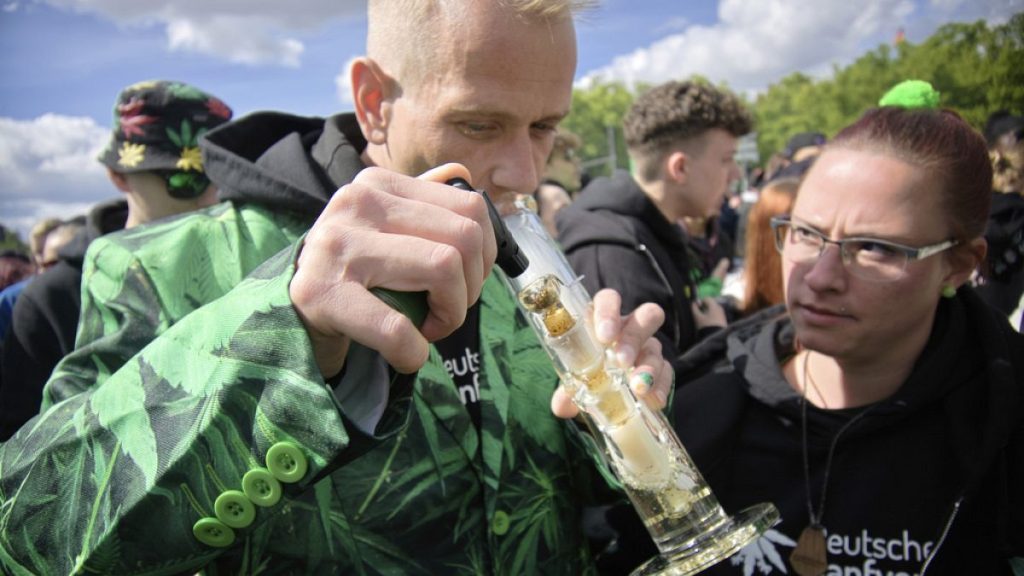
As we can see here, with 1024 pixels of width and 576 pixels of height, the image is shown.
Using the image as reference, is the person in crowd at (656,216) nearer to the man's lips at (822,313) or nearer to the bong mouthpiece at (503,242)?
the man's lips at (822,313)

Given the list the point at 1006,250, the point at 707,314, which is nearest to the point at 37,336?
the point at 707,314

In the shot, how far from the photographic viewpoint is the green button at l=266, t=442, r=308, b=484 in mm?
929

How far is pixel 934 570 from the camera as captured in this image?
71.7 inches

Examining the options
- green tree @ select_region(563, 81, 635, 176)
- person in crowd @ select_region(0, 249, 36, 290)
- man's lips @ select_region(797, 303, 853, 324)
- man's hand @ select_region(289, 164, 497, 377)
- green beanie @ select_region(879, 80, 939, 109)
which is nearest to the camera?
man's hand @ select_region(289, 164, 497, 377)

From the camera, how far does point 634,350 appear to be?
4.97ft

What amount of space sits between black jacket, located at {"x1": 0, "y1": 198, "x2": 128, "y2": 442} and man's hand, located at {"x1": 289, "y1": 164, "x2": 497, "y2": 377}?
2621 mm

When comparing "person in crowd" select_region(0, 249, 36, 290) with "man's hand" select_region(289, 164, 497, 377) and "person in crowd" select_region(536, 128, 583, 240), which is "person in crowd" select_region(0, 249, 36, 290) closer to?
"person in crowd" select_region(536, 128, 583, 240)

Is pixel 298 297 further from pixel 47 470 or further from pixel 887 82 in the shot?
pixel 887 82

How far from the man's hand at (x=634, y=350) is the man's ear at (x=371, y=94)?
75 cm

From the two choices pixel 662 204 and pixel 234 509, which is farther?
pixel 662 204

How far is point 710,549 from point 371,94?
135cm

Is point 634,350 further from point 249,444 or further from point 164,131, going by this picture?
point 164,131

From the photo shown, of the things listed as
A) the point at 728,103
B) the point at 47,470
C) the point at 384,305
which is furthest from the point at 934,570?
the point at 728,103

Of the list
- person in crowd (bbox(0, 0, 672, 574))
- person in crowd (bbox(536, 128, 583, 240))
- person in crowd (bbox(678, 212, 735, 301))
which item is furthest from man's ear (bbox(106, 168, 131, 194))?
person in crowd (bbox(678, 212, 735, 301))
